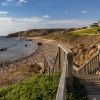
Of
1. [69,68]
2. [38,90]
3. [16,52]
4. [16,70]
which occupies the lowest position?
[16,52]

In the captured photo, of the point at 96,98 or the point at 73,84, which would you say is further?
the point at 73,84

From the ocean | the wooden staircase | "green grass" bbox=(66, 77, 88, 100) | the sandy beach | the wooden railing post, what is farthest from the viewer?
the ocean

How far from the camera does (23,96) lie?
10.2 m

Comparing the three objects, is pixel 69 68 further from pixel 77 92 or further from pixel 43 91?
pixel 43 91

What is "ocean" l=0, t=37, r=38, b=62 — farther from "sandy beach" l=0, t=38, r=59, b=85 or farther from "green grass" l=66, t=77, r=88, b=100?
"green grass" l=66, t=77, r=88, b=100

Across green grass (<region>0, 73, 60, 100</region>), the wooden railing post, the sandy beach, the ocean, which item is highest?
the wooden railing post

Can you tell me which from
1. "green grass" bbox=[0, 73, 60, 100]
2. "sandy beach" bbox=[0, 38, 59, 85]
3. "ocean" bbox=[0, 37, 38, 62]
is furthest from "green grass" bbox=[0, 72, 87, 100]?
"ocean" bbox=[0, 37, 38, 62]

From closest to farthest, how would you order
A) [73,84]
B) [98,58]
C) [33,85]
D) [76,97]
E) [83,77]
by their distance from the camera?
1. [76,97]
2. [73,84]
3. [33,85]
4. [83,77]
5. [98,58]

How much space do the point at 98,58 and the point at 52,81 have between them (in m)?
3.46

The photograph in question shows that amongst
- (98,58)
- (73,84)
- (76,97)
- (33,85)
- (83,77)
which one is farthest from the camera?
(98,58)

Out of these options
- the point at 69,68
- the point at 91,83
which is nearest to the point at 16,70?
the point at 91,83

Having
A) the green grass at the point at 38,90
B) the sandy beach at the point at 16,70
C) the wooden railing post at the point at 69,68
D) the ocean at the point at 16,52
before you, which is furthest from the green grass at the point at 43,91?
the ocean at the point at 16,52

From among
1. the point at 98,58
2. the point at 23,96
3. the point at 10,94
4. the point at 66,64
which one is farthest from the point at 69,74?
the point at 98,58

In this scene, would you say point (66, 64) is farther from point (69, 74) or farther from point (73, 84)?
point (73, 84)
